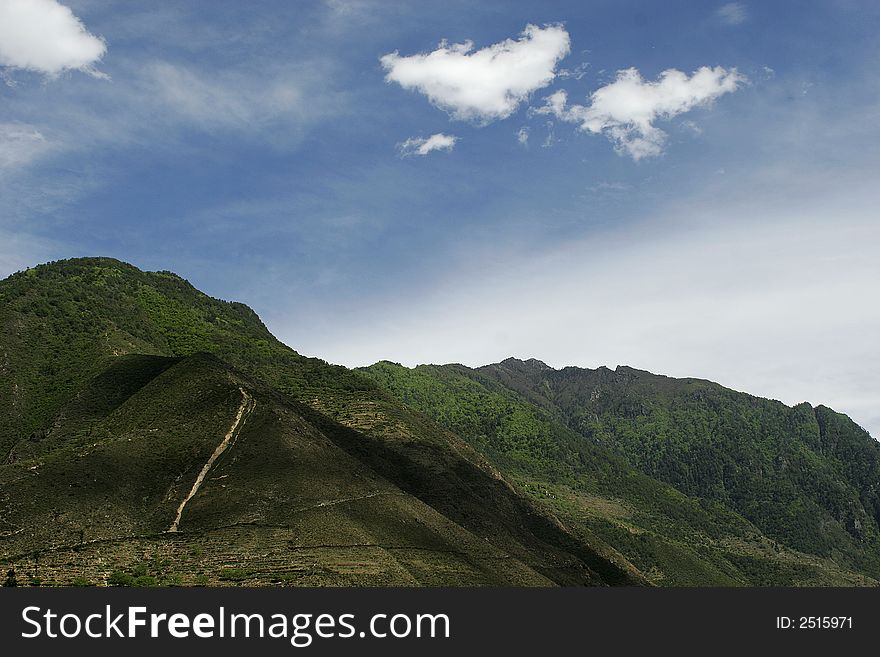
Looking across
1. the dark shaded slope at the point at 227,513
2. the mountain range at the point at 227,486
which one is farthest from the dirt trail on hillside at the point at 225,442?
the dark shaded slope at the point at 227,513

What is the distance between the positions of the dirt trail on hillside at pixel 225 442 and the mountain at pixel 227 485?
0.86ft

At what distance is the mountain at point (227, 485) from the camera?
64.2m

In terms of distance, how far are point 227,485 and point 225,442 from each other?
8.92 metres

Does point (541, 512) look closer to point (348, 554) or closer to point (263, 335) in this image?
point (348, 554)

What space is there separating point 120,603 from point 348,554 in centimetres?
3017

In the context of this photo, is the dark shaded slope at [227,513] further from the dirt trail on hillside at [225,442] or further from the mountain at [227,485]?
the dirt trail on hillside at [225,442]

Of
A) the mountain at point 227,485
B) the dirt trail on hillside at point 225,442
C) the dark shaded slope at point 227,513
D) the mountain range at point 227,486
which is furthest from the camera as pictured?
the dirt trail on hillside at point 225,442

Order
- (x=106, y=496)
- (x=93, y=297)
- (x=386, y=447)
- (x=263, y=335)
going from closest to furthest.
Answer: (x=106, y=496)
(x=386, y=447)
(x=93, y=297)
(x=263, y=335)

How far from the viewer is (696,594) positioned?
147ft

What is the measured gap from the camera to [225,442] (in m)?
84.3

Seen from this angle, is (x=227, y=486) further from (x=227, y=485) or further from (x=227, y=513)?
(x=227, y=513)

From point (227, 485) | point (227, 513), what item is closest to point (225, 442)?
point (227, 485)

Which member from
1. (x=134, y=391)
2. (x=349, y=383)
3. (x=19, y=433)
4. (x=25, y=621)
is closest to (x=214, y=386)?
(x=134, y=391)

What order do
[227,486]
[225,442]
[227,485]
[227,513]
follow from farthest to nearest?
1. [225,442]
2. [227,485]
3. [227,486]
4. [227,513]
